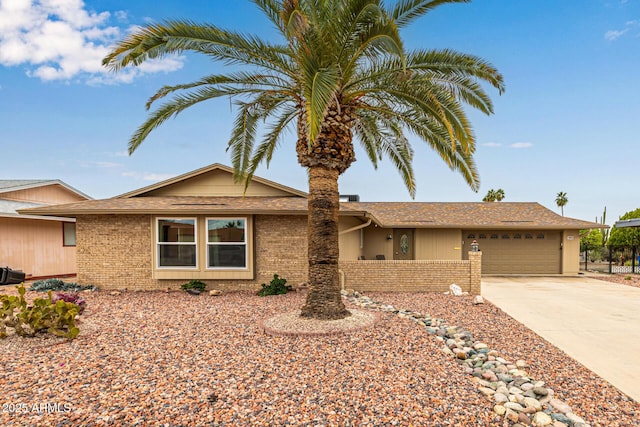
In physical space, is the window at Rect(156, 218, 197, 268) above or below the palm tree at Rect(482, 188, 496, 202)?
below

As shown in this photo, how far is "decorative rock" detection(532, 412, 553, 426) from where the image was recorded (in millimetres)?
3415

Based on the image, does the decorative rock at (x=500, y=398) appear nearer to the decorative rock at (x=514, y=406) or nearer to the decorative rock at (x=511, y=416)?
the decorative rock at (x=514, y=406)

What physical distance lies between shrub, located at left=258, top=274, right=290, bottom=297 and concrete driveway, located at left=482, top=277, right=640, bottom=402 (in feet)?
19.2

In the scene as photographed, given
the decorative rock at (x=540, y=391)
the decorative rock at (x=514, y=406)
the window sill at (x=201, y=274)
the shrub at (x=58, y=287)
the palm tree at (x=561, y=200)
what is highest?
the palm tree at (x=561, y=200)

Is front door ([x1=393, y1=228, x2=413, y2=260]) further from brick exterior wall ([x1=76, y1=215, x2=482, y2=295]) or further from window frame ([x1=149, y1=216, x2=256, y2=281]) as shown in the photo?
window frame ([x1=149, y1=216, x2=256, y2=281])

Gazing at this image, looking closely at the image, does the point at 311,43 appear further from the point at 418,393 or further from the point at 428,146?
the point at 418,393

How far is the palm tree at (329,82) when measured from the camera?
5.50m

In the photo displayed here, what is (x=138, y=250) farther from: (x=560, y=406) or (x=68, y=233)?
(x=560, y=406)

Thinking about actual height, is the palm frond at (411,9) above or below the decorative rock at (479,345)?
above

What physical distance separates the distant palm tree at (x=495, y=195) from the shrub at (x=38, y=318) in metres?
34.4

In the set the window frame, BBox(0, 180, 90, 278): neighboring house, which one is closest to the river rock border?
the window frame

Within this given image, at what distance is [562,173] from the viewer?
68.1 ft

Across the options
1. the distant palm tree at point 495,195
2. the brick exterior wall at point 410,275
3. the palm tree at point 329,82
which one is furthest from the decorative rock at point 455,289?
the distant palm tree at point 495,195

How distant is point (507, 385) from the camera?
4227 millimetres
